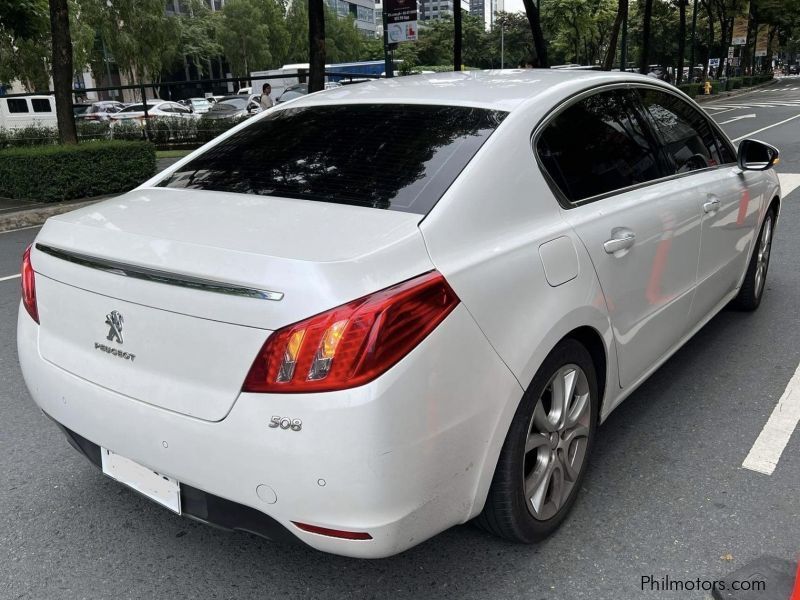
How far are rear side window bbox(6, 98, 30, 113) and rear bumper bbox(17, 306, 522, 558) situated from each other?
76.2 ft

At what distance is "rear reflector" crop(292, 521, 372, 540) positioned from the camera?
1.91m

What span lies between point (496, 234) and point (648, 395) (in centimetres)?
194

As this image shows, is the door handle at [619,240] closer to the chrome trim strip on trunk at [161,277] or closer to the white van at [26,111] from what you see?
the chrome trim strip on trunk at [161,277]

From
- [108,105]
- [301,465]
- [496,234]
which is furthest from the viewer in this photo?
[108,105]

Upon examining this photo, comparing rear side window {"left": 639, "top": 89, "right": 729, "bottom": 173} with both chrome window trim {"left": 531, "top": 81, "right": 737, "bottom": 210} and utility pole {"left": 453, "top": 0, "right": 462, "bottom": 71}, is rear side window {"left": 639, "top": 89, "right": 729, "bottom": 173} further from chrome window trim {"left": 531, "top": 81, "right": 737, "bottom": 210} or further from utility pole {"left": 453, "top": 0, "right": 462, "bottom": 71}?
utility pole {"left": 453, "top": 0, "right": 462, "bottom": 71}

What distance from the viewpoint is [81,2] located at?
3838cm

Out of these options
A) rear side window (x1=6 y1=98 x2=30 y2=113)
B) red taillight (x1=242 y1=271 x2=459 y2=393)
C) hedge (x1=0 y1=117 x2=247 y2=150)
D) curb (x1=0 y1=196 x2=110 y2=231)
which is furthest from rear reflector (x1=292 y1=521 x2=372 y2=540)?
rear side window (x1=6 y1=98 x2=30 y2=113)

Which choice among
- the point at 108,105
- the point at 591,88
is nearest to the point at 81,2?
the point at 108,105

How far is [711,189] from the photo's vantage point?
362 centimetres

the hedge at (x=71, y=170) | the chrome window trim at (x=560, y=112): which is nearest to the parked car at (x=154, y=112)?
the hedge at (x=71, y=170)

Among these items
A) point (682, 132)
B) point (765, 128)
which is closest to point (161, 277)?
point (682, 132)

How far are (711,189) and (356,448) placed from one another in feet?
8.55

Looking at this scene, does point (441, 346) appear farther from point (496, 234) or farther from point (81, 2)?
point (81, 2)

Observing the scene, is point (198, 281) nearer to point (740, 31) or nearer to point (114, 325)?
point (114, 325)
